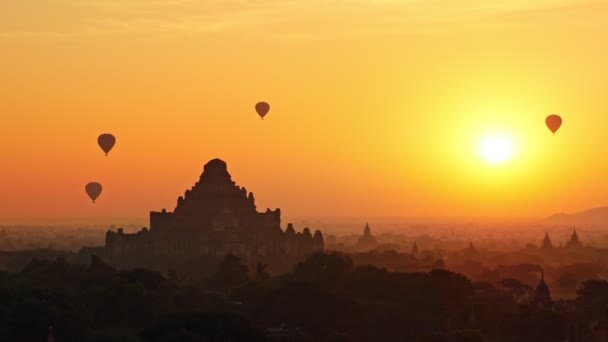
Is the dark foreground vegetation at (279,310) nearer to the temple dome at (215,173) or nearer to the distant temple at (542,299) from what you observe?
the distant temple at (542,299)

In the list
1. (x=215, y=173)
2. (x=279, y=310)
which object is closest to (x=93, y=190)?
(x=215, y=173)

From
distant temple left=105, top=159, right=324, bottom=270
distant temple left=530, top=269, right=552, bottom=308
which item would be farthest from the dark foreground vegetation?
distant temple left=105, top=159, right=324, bottom=270

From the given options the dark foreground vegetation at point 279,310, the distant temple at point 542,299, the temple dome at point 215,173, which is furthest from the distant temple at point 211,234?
the distant temple at point 542,299

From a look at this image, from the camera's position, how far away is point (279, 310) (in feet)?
335

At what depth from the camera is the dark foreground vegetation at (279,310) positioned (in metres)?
84.9

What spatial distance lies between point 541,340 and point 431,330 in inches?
324

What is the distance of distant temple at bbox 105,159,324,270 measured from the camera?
169 meters

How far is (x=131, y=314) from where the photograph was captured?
101188mm

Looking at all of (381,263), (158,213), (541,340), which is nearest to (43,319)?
(541,340)

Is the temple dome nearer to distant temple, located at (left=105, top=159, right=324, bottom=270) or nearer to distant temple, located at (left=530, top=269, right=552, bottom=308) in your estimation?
distant temple, located at (left=105, top=159, right=324, bottom=270)

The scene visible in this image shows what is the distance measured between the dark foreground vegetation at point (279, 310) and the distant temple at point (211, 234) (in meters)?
40.2

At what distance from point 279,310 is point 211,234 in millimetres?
69530

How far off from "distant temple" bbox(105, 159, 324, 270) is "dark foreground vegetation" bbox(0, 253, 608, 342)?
40.2 m

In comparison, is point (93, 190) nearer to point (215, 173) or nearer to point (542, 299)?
point (215, 173)
